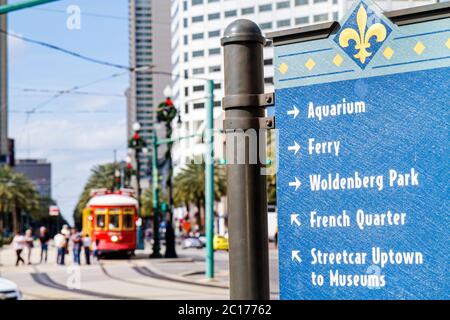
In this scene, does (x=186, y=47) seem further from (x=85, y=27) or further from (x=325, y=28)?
(x=325, y=28)

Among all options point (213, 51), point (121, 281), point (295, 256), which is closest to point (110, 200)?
point (121, 281)

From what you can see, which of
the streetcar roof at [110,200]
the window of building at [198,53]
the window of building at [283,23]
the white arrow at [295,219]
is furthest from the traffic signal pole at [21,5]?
the streetcar roof at [110,200]

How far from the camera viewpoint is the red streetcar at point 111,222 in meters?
37.6

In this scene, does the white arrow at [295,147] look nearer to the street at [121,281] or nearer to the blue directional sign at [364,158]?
the blue directional sign at [364,158]

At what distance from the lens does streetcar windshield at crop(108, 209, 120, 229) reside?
3769 cm

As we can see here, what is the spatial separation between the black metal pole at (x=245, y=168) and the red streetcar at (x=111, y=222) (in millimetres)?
34739

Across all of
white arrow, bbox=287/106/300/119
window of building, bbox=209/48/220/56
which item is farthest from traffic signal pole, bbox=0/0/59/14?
white arrow, bbox=287/106/300/119

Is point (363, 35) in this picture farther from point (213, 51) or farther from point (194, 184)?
point (194, 184)

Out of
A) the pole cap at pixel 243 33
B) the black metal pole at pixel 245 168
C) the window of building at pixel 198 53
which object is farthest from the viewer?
the window of building at pixel 198 53

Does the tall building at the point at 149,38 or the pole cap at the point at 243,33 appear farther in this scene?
the tall building at the point at 149,38

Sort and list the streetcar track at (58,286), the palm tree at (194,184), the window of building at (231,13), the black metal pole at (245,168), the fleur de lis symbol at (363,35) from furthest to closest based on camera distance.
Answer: the palm tree at (194,184) → the streetcar track at (58,286) → the window of building at (231,13) → the black metal pole at (245,168) → the fleur de lis symbol at (363,35)

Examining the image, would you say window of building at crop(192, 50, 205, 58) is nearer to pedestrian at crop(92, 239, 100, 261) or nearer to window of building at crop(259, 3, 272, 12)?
window of building at crop(259, 3, 272, 12)

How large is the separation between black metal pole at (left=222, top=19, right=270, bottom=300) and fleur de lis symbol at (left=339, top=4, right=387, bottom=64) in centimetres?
49

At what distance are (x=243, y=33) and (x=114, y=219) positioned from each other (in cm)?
3511
